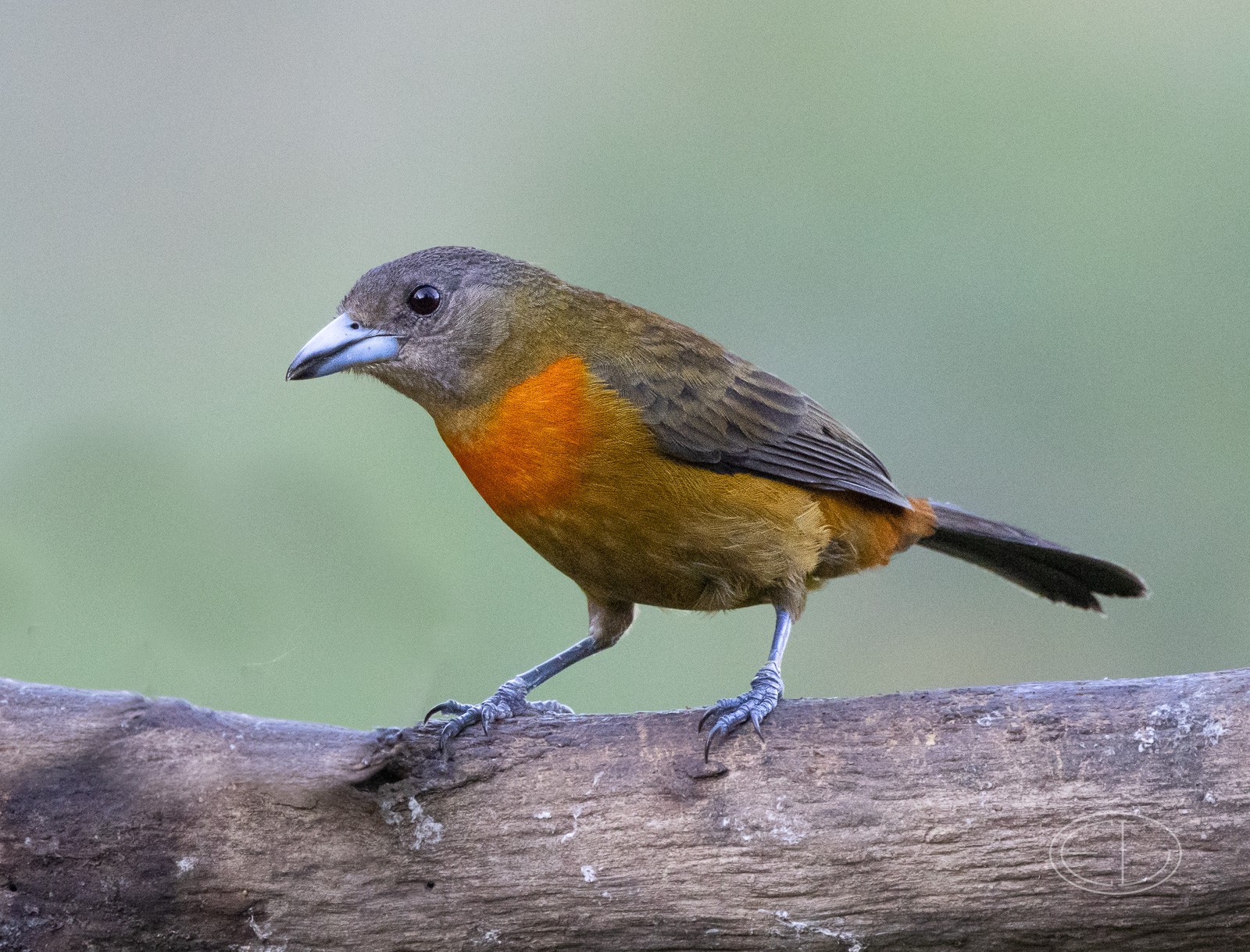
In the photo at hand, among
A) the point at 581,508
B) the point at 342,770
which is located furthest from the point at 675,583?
the point at 342,770

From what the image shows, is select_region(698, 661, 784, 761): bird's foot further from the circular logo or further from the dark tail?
the dark tail

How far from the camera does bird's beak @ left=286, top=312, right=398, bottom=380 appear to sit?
390 cm

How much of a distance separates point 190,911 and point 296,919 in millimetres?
247

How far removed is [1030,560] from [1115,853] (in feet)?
6.79

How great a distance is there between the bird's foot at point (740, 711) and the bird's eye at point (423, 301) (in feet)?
A: 5.11

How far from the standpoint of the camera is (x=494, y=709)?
3.71 meters

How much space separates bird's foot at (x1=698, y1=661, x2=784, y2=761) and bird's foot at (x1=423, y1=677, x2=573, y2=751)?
0.60 meters

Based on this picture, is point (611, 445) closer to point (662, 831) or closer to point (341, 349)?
point (341, 349)

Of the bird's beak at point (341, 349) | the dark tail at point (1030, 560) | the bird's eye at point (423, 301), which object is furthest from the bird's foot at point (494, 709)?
the dark tail at point (1030, 560)

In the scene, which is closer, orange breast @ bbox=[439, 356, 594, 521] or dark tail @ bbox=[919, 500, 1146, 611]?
orange breast @ bbox=[439, 356, 594, 521]

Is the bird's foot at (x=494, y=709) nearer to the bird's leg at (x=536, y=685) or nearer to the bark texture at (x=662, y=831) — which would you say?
the bird's leg at (x=536, y=685)

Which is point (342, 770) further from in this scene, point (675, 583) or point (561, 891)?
point (675, 583)

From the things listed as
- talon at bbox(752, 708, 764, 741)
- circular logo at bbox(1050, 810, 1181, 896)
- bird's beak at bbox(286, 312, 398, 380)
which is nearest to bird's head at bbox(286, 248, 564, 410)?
bird's beak at bbox(286, 312, 398, 380)

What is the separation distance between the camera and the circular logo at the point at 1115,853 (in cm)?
290
